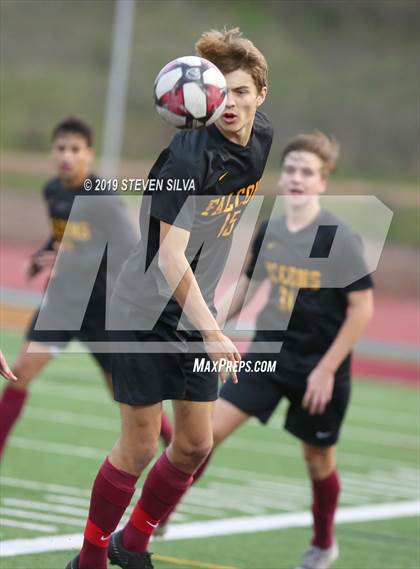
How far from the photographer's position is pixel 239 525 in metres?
6.68

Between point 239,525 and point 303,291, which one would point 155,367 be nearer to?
point 303,291

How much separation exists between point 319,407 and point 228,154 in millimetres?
1827

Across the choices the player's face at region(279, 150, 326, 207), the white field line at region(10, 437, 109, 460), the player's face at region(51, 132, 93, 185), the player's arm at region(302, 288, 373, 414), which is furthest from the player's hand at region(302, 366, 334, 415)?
the white field line at region(10, 437, 109, 460)

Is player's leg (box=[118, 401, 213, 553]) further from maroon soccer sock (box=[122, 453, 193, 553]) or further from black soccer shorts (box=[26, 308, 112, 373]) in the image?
black soccer shorts (box=[26, 308, 112, 373])

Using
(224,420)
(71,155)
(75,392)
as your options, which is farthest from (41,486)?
(75,392)

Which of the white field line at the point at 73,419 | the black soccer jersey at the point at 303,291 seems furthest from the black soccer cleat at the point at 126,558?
the white field line at the point at 73,419

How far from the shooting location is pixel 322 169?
6301mm

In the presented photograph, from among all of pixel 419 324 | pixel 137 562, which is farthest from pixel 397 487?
pixel 419 324

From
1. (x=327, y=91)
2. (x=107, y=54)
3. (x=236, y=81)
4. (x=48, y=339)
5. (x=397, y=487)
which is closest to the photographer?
(x=236, y=81)

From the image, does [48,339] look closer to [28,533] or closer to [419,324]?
[28,533]

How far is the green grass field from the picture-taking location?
6.04 m

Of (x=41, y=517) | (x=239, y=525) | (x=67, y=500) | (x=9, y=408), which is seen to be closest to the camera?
(x=41, y=517)

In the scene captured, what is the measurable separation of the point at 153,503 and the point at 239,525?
6.27 feet

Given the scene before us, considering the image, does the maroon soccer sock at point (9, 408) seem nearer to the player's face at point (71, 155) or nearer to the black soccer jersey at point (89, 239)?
the black soccer jersey at point (89, 239)
